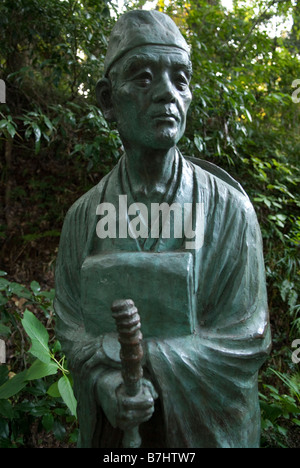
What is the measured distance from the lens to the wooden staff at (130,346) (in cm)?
109

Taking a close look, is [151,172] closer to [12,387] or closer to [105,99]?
[105,99]

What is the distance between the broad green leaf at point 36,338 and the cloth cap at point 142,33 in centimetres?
141

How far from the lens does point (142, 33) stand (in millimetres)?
1466

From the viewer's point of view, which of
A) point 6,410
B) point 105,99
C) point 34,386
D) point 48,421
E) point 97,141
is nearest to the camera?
point 105,99

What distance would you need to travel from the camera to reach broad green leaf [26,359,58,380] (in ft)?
7.28

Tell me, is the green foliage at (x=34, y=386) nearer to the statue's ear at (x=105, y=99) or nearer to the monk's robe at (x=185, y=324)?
the monk's robe at (x=185, y=324)

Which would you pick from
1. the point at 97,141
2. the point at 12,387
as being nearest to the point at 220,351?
the point at 12,387

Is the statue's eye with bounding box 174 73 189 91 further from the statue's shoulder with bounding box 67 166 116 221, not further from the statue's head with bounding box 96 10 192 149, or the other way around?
the statue's shoulder with bounding box 67 166 116 221

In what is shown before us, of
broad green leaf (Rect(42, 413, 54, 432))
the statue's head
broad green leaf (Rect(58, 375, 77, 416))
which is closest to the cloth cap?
the statue's head

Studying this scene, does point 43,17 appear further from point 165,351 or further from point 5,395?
point 165,351

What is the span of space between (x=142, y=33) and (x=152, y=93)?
0.70 ft

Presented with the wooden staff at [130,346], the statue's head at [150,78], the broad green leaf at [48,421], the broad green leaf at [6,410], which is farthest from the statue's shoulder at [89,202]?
the broad green leaf at [48,421]

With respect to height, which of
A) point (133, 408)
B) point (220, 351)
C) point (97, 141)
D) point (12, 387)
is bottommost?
point (12, 387)
